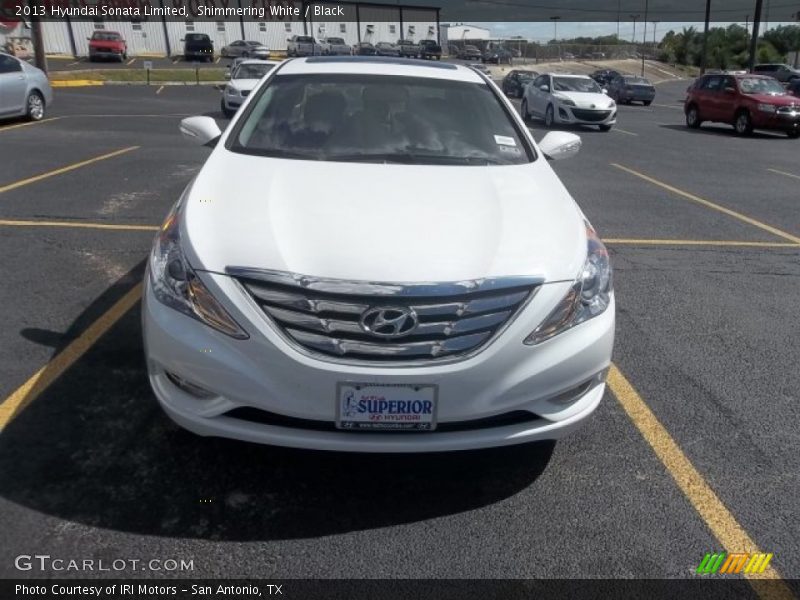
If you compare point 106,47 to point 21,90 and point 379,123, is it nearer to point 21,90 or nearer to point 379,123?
point 21,90

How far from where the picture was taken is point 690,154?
632 inches

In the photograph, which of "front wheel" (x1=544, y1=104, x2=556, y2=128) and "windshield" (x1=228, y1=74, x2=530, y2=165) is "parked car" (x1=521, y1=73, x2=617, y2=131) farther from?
Answer: "windshield" (x1=228, y1=74, x2=530, y2=165)

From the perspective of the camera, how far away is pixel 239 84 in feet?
64.8

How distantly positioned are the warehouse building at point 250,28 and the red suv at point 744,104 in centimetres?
4061

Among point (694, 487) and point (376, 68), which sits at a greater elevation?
point (376, 68)

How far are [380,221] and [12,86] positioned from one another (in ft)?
48.4

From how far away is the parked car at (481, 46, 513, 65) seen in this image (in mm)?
64831

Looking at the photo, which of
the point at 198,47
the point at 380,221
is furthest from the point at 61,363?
the point at 198,47

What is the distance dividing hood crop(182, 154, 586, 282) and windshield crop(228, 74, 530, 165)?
23 cm

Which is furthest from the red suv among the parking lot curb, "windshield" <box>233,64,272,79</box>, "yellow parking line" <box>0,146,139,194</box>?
the parking lot curb

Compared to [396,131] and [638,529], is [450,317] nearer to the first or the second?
[638,529]

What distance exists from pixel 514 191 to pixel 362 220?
2.99 ft

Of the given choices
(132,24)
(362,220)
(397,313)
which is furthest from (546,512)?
(132,24)

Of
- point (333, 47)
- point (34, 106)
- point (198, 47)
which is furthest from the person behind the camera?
point (198, 47)
